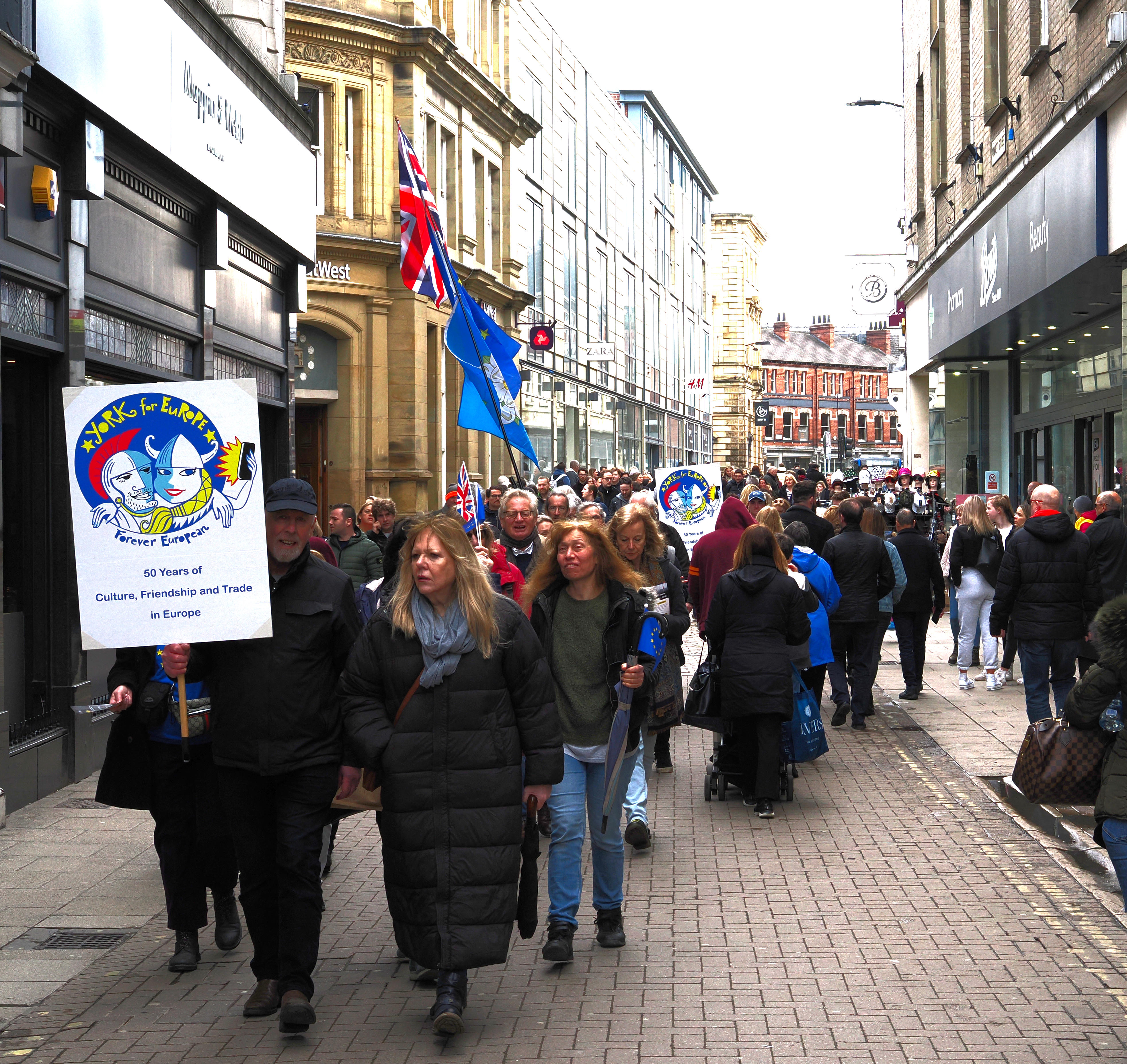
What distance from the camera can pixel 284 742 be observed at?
5289 mm

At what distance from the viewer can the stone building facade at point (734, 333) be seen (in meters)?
86.3

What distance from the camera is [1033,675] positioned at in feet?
34.4

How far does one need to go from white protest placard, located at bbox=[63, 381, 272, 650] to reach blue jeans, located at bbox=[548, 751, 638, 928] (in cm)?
163

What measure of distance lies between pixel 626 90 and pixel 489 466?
29489mm

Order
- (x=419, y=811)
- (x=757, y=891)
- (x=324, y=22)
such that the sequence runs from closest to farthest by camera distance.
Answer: (x=419, y=811)
(x=757, y=891)
(x=324, y=22)

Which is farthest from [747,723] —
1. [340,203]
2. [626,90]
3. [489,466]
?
[626,90]

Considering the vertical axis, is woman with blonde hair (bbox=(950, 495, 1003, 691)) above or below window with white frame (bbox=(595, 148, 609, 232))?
below

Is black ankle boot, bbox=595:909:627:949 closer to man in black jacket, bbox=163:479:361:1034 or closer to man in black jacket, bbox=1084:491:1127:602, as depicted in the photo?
man in black jacket, bbox=163:479:361:1034

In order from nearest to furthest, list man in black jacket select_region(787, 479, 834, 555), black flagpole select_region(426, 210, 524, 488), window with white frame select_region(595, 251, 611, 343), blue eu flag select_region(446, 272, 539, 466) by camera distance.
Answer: black flagpole select_region(426, 210, 524, 488)
blue eu flag select_region(446, 272, 539, 466)
man in black jacket select_region(787, 479, 834, 555)
window with white frame select_region(595, 251, 611, 343)

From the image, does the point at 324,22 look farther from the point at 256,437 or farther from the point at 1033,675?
the point at 256,437

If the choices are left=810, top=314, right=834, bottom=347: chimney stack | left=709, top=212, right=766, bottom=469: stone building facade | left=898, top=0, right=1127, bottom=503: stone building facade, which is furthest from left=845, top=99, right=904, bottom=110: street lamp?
left=810, top=314, right=834, bottom=347: chimney stack

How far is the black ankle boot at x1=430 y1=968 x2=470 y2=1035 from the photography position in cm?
496

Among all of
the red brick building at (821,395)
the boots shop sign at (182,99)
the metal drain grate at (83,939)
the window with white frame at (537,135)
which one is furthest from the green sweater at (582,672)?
the red brick building at (821,395)

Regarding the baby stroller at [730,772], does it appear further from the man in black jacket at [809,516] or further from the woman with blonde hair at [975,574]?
the man in black jacket at [809,516]
